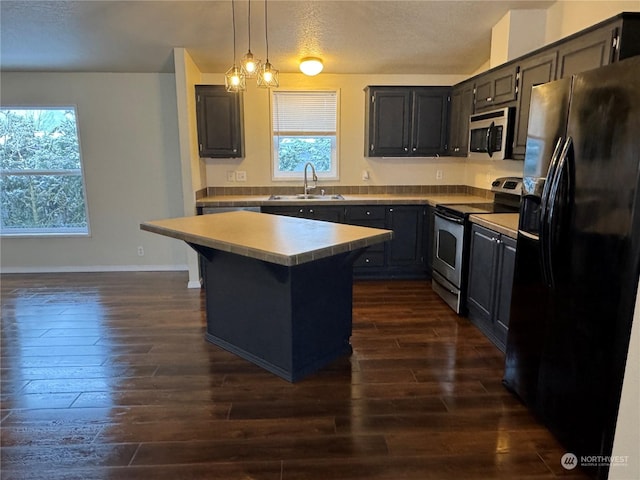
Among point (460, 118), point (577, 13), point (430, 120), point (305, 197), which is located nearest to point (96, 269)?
point (305, 197)

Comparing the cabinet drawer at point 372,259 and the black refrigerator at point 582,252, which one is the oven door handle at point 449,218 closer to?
the cabinet drawer at point 372,259

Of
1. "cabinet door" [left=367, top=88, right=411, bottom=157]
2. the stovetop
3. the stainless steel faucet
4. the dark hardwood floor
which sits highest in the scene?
"cabinet door" [left=367, top=88, right=411, bottom=157]

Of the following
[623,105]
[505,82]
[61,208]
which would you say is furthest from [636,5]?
[61,208]

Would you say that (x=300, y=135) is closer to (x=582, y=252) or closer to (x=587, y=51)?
(x=587, y=51)

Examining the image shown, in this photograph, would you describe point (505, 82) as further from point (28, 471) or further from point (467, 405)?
point (28, 471)

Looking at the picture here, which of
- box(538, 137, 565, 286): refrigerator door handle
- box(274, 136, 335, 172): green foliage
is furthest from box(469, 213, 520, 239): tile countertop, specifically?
box(274, 136, 335, 172): green foliage

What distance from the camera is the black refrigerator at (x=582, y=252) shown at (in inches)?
62.4

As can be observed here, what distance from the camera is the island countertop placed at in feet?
6.89

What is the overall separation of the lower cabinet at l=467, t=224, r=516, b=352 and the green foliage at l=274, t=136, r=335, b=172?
231cm

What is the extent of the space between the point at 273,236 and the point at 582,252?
5.21 feet

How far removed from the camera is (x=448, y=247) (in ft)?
12.6

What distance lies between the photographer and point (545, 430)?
6.86 feet

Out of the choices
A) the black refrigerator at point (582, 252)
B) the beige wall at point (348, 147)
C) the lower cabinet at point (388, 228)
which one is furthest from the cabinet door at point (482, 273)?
the beige wall at point (348, 147)

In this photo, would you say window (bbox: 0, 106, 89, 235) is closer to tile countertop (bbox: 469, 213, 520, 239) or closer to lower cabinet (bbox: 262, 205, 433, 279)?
lower cabinet (bbox: 262, 205, 433, 279)
